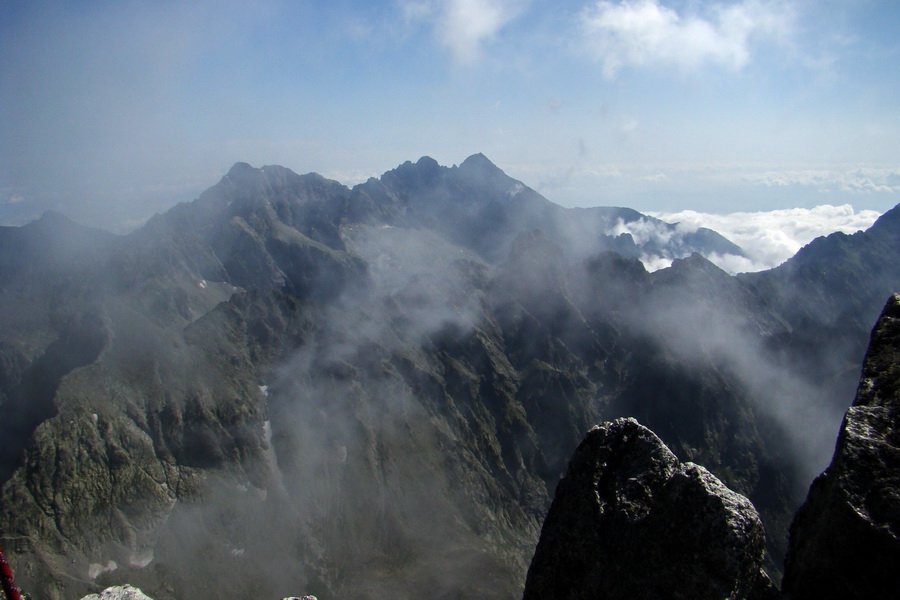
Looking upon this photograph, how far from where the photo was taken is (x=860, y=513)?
11500mm

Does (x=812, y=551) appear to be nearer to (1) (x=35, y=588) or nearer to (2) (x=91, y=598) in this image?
(2) (x=91, y=598)

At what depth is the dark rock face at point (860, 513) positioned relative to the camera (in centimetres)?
1114

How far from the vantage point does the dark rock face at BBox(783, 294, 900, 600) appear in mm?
11141

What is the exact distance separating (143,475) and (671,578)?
215771mm

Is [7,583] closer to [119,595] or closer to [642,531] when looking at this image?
[119,595]

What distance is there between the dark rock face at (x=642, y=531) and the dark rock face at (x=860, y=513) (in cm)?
143

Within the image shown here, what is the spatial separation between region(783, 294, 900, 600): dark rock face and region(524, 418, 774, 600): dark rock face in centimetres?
143

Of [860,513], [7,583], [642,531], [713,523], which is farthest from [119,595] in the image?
[860,513]

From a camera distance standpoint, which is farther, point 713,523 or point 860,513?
point 713,523

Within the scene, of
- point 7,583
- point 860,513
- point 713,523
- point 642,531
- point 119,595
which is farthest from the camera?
point 119,595

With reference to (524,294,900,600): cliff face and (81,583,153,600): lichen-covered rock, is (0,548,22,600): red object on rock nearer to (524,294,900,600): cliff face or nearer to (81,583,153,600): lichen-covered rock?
(81,583,153,600): lichen-covered rock

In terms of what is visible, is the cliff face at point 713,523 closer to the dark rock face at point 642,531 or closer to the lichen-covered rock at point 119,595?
the dark rock face at point 642,531

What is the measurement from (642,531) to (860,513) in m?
5.50

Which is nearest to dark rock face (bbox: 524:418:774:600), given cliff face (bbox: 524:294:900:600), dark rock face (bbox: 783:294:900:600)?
cliff face (bbox: 524:294:900:600)
